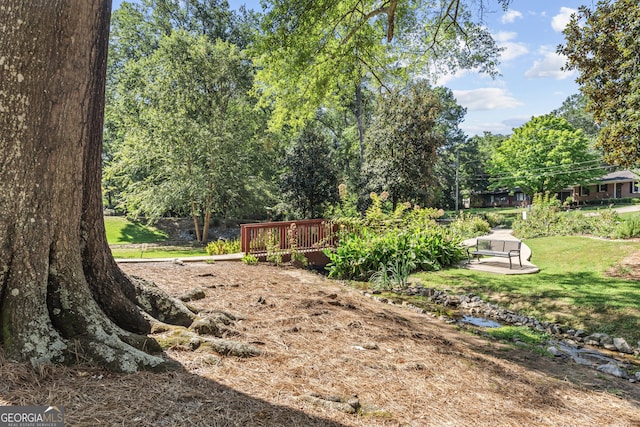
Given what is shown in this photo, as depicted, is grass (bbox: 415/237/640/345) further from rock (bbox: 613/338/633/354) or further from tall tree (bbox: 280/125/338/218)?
tall tree (bbox: 280/125/338/218)

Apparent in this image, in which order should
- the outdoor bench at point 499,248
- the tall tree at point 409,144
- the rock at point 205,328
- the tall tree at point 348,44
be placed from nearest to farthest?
the rock at point 205,328
the tall tree at point 348,44
the outdoor bench at point 499,248
the tall tree at point 409,144

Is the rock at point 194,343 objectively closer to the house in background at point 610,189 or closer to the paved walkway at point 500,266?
the paved walkway at point 500,266

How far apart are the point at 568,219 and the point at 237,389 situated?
1830 cm

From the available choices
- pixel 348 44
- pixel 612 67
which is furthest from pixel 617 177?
pixel 348 44

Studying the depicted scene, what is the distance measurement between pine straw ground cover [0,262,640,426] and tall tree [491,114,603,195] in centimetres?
3732

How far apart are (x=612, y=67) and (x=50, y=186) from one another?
12350mm

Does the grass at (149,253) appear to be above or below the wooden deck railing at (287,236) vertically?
below

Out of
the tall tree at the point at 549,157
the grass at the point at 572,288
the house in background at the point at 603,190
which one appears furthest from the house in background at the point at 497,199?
the grass at the point at 572,288

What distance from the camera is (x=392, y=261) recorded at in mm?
9469

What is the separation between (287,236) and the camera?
10656 millimetres

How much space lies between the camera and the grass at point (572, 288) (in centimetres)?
572

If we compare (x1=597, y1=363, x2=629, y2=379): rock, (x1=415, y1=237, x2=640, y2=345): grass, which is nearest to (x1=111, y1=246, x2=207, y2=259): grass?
(x1=415, y1=237, x2=640, y2=345): grass

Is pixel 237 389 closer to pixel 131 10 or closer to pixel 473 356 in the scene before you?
pixel 473 356

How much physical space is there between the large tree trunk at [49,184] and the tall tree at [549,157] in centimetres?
4085
